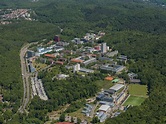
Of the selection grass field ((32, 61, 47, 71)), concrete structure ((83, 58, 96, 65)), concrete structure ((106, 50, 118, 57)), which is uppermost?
concrete structure ((106, 50, 118, 57))

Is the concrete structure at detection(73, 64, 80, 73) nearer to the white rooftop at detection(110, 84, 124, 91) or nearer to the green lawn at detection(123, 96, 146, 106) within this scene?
the white rooftop at detection(110, 84, 124, 91)

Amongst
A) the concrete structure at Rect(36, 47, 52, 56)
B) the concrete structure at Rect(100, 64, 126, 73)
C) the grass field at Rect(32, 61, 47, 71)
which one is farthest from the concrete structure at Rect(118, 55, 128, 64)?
the concrete structure at Rect(36, 47, 52, 56)

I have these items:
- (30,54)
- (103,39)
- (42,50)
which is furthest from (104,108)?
(103,39)

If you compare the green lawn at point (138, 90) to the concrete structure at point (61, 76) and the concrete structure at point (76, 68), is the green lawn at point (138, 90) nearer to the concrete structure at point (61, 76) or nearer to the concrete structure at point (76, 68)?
the concrete structure at point (76, 68)

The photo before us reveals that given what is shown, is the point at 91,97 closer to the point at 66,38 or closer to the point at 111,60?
the point at 111,60

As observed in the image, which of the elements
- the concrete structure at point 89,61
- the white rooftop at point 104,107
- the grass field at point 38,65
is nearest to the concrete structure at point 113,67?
the concrete structure at point 89,61
